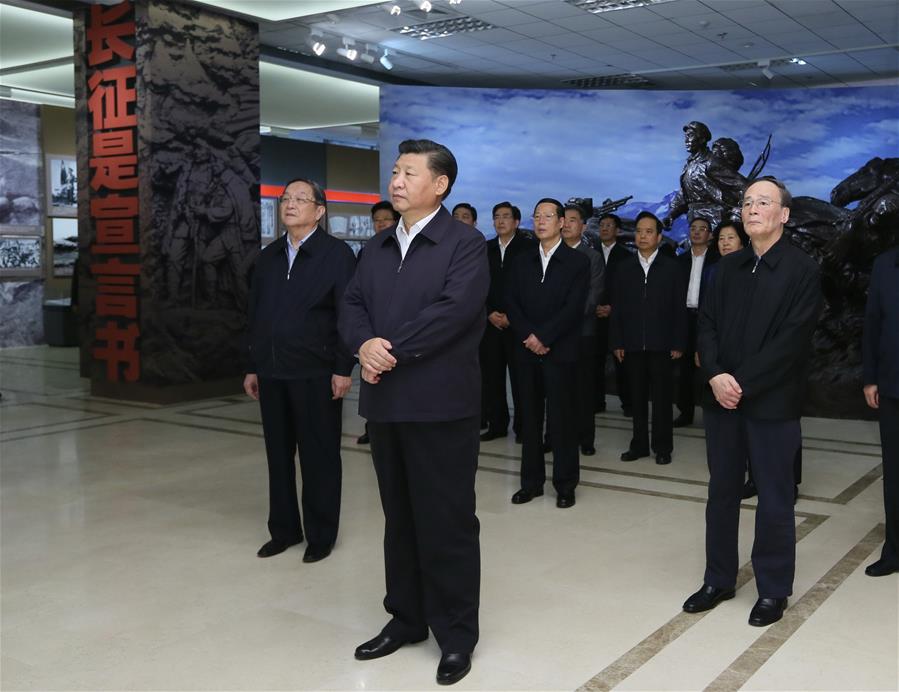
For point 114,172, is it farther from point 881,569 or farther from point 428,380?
point 881,569

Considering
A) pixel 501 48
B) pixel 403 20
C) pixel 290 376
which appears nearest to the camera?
pixel 290 376

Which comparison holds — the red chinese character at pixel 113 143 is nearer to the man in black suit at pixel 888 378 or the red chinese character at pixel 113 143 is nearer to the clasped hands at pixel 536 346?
the clasped hands at pixel 536 346

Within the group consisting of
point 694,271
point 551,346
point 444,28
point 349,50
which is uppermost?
point 444,28

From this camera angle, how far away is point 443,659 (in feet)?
9.25

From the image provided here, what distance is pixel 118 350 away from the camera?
8.22m

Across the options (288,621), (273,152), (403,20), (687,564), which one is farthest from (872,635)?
(273,152)

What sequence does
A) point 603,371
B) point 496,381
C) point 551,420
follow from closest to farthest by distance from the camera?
point 551,420
point 496,381
point 603,371

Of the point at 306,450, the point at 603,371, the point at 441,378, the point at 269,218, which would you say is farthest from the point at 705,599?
the point at 269,218

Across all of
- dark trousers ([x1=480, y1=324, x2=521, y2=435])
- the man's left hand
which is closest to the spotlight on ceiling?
dark trousers ([x1=480, y1=324, x2=521, y2=435])

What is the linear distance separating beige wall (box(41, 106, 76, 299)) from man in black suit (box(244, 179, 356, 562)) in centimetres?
1040

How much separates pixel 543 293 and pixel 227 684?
272cm

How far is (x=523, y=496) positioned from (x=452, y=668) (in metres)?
2.13

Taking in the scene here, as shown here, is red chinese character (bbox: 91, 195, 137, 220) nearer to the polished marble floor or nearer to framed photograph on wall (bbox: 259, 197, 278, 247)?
the polished marble floor

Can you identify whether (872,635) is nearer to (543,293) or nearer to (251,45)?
(543,293)
